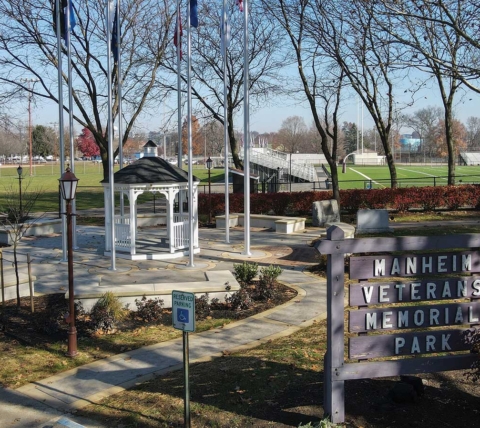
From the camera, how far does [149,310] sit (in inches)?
385

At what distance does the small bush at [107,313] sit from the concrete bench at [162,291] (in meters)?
0.33

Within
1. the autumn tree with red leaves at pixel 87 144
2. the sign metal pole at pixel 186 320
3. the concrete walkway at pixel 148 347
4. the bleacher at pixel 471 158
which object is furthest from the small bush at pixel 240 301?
the autumn tree with red leaves at pixel 87 144

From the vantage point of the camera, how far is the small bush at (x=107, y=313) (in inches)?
364

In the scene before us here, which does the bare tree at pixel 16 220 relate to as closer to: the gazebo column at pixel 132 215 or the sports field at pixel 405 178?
the gazebo column at pixel 132 215

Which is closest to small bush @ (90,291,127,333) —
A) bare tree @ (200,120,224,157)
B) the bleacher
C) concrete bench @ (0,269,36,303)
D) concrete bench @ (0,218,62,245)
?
concrete bench @ (0,269,36,303)

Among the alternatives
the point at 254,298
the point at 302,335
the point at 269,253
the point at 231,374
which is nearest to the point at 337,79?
the point at 269,253

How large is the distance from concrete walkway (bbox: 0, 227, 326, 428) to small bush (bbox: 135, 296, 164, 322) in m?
1.22

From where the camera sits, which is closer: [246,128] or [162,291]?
[162,291]

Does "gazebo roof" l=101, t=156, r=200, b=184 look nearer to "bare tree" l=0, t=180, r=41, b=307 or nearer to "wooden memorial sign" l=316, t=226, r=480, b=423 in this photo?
"bare tree" l=0, t=180, r=41, b=307

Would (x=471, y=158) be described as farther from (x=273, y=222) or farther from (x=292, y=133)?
(x=273, y=222)

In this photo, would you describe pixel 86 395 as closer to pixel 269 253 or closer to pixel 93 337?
pixel 93 337

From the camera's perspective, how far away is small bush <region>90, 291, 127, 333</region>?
30.3ft

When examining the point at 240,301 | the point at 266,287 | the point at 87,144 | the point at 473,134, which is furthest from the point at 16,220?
the point at 473,134

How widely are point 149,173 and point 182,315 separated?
1117 cm
